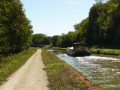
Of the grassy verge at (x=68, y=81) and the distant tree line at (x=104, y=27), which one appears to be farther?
the distant tree line at (x=104, y=27)

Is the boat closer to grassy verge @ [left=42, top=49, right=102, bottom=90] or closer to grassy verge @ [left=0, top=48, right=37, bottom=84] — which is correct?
grassy verge @ [left=0, top=48, right=37, bottom=84]

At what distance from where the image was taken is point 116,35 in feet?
195

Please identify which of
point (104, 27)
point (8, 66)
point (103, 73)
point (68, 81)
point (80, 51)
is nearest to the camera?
point (68, 81)

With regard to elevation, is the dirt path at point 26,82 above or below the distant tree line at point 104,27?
below

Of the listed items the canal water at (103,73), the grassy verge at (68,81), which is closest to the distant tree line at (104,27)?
the canal water at (103,73)

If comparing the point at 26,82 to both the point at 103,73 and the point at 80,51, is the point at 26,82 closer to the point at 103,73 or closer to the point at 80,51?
the point at 103,73

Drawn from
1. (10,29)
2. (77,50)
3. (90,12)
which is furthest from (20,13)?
(90,12)

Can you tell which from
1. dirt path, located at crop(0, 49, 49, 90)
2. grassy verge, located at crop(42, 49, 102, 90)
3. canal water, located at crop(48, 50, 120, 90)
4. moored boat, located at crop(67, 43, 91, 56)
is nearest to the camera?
grassy verge, located at crop(42, 49, 102, 90)

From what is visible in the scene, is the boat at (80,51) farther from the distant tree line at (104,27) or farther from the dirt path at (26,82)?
the dirt path at (26,82)

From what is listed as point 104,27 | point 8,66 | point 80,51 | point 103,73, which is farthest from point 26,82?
point 104,27

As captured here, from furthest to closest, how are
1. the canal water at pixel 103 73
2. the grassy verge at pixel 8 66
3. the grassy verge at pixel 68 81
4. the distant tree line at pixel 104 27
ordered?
1. the distant tree line at pixel 104 27
2. the grassy verge at pixel 8 66
3. the canal water at pixel 103 73
4. the grassy verge at pixel 68 81

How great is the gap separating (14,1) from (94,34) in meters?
51.4

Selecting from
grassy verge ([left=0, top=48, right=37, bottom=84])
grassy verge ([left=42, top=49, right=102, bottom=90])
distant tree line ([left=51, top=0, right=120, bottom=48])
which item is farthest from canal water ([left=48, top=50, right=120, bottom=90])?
distant tree line ([left=51, top=0, right=120, bottom=48])

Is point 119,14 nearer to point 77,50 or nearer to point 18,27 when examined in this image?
point 77,50
